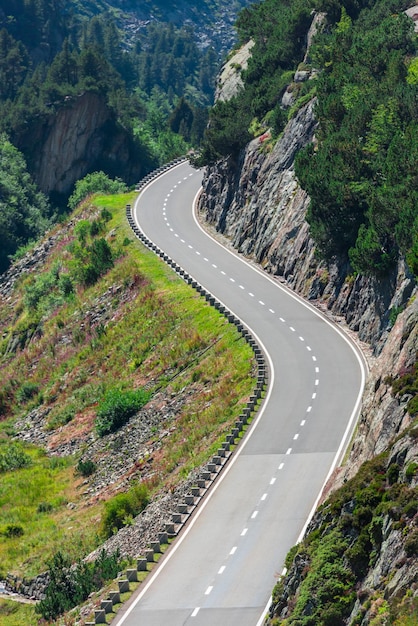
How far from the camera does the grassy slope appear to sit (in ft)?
160

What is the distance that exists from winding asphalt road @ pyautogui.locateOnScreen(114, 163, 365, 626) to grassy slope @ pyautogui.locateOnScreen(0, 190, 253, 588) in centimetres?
224

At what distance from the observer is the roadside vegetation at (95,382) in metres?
48.4

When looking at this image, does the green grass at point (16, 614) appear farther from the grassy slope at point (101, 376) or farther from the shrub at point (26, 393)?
the shrub at point (26, 393)

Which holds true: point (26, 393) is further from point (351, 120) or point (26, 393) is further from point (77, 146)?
point (77, 146)

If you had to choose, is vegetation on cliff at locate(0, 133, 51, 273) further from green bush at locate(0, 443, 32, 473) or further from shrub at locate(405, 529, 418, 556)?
shrub at locate(405, 529, 418, 556)

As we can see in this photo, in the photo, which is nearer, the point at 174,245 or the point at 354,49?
the point at 354,49

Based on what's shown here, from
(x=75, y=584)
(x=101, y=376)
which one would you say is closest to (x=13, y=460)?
(x=101, y=376)

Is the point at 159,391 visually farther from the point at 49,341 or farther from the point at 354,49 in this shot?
the point at 354,49

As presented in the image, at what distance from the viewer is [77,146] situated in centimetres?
13850

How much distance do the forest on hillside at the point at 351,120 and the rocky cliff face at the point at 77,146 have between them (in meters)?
42.5

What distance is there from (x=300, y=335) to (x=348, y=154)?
403 inches

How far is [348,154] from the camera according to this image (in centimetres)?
6269

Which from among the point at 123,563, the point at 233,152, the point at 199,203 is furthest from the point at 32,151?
the point at 123,563

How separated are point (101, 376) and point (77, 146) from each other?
250ft
